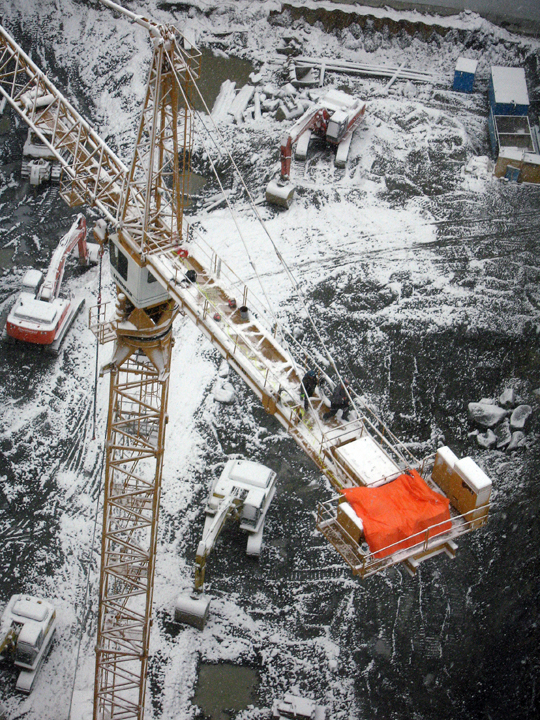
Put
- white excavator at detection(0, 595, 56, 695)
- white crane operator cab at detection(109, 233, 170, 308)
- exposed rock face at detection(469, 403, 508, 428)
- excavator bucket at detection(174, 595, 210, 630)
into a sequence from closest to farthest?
1. white crane operator cab at detection(109, 233, 170, 308)
2. white excavator at detection(0, 595, 56, 695)
3. excavator bucket at detection(174, 595, 210, 630)
4. exposed rock face at detection(469, 403, 508, 428)

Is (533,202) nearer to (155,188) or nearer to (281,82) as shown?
(281,82)

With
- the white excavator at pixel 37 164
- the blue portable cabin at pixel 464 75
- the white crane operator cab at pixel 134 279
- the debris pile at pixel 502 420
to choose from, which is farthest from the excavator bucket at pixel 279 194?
the white crane operator cab at pixel 134 279


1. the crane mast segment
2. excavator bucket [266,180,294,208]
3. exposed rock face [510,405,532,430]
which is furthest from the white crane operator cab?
excavator bucket [266,180,294,208]

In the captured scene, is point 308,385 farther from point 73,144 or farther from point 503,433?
point 503,433

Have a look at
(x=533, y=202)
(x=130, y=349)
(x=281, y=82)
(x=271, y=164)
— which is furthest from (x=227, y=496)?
(x=281, y=82)

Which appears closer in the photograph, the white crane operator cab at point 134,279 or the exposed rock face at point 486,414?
the white crane operator cab at point 134,279

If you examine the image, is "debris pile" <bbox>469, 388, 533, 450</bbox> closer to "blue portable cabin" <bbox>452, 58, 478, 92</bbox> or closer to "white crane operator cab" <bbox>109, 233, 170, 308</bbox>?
"white crane operator cab" <bbox>109, 233, 170, 308</bbox>

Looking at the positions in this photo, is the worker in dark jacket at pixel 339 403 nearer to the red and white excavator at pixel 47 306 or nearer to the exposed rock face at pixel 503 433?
the exposed rock face at pixel 503 433
